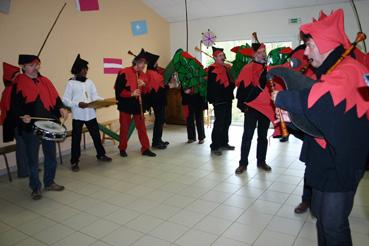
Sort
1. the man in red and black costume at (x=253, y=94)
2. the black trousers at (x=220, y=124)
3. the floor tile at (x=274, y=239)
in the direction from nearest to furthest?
the floor tile at (x=274, y=239) → the man in red and black costume at (x=253, y=94) → the black trousers at (x=220, y=124)

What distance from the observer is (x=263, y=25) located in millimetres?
6449

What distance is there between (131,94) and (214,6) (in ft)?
9.96

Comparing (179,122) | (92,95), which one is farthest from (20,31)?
(179,122)

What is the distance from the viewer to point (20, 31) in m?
4.60

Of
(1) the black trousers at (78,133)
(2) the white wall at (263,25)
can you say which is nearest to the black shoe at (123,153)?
(1) the black trousers at (78,133)

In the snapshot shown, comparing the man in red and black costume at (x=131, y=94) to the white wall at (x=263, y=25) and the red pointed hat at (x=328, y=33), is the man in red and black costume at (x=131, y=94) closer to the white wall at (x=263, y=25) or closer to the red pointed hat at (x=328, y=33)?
the white wall at (x=263, y=25)

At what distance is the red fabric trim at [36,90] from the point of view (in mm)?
3264

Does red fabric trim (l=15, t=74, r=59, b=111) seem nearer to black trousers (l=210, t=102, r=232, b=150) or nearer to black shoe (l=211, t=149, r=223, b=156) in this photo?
black trousers (l=210, t=102, r=232, b=150)

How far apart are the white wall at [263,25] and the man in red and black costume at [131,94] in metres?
2.79

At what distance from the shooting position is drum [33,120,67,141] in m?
3.13

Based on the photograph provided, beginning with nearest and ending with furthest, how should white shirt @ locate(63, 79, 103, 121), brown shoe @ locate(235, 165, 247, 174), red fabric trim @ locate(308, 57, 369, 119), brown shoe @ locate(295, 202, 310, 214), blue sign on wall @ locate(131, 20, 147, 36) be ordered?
red fabric trim @ locate(308, 57, 369, 119)
brown shoe @ locate(295, 202, 310, 214)
brown shoe @ locate(235, 165, 247, 174)
white shirt @ locate(63, 79, 103, 121)
blue sign on wall @ locate(131, 20, 147, 36)

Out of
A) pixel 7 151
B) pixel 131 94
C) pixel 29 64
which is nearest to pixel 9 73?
pixel 29 64

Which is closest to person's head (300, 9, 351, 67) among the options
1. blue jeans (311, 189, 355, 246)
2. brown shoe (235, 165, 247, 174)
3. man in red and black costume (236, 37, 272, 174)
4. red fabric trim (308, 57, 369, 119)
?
red fabric trim (308, 57, 369, 119)

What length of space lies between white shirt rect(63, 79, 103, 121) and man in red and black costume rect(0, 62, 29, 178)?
0.65 m
